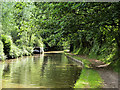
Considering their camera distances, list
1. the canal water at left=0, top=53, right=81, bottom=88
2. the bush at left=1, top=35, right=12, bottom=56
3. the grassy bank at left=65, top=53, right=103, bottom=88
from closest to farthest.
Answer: the grassy bank at left=65, top=53, right=103, bottom=88
the canal water at left=0, top=53, right=81, bottom=88
the bush at left=1, top=35, right=12, bottom=56

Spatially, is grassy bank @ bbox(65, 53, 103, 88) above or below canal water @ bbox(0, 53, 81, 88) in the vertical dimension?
above

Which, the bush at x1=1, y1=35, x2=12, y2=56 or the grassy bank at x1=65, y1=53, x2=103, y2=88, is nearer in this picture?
the grassy bank at x1=65, y1=53, x2=103, y2=88

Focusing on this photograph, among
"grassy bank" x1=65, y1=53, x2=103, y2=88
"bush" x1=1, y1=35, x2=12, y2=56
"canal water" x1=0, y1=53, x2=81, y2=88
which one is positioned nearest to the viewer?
"grassy bank" x1=65, y1=53, x2=103, y2=88

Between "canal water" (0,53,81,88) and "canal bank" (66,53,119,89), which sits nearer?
"canal bank" (66,53,119,89)

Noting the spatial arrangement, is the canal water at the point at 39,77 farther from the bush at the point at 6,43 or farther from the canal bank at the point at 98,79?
the bush at the point at 6,43

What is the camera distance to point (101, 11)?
40.5 ft

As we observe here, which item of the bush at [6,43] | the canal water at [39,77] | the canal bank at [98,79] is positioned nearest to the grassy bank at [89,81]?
the canal bank at [98,79]

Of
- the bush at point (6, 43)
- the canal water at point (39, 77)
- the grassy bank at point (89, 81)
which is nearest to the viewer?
the grassy bank at point (89, 81)

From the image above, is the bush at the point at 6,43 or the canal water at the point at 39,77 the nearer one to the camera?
the canal water at the point at 39,77

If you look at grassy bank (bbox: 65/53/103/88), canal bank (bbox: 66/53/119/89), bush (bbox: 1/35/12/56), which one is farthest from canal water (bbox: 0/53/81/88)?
bush (bbox: 1/35/12/56)

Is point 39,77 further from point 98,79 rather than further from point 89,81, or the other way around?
point 98,79

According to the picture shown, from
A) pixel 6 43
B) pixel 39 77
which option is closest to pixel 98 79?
pixel 39 77

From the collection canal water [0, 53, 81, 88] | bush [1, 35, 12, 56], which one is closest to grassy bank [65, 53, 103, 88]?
canal water [0, 53, 81, 88]

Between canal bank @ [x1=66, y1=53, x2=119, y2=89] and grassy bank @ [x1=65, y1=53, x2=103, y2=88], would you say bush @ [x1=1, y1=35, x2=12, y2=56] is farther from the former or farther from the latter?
grassy bank @ [x1=65, y1=53, x2=103, y2=88]
